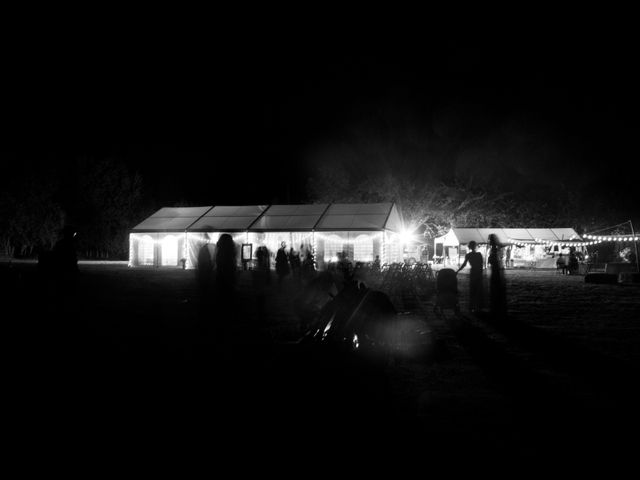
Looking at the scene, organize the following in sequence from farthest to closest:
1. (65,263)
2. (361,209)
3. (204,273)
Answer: (361,209) → (204,273) → (65,263)

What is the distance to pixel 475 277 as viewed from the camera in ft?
30.0

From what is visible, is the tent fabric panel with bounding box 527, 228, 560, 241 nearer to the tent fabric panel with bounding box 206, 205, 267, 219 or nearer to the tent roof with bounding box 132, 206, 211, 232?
the tent fabric panel with bounding box 206, 205, 267, 219

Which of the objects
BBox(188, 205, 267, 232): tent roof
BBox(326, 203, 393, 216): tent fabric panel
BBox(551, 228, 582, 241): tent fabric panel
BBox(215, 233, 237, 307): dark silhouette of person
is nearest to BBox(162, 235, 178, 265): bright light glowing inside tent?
BBox(188, 205, 267, 232): tent roof

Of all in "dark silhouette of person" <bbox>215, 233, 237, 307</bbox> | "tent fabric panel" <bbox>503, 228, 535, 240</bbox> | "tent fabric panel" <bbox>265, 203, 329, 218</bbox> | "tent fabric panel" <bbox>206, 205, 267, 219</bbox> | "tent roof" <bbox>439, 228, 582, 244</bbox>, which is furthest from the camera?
"tent fabric panel" <bbox>503, 228, 535, 240</bbox>

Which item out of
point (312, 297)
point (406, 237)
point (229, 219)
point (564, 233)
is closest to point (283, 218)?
point (229, 219)

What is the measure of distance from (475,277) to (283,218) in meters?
19.4

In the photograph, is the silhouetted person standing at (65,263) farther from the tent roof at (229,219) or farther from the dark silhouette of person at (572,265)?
the dark silhouette of person at (572,265)

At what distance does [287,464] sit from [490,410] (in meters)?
1.72

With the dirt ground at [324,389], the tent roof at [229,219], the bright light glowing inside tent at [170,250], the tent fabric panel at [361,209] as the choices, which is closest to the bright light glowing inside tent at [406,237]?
the tent fabric panel at [361,209]

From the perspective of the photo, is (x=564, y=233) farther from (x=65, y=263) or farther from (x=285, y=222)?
(x=65, y=263)

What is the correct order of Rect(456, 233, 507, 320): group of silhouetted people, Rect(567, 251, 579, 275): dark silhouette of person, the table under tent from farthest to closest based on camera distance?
the table under tent → Rect(567, 251, 579, 275): dark silhouette of person → Rect(456, 233, 507, 320): group of silhouetted people

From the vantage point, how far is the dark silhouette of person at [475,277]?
9070mm

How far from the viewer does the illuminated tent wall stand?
2561cm

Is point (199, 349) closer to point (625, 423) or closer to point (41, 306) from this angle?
point (625, 423)
